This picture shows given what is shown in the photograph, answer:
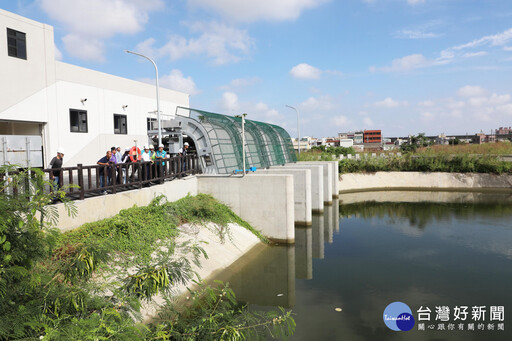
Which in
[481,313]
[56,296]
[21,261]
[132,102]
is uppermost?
[132,102]

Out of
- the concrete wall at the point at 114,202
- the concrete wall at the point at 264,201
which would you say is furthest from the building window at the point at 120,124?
the concrete wall at the point at 264,201

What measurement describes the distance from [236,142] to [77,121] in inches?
436

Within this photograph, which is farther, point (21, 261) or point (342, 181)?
point (342, 181)

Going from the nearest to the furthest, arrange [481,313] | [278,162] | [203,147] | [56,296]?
[56,296] < [481,313] < [203,147] < [278,162]

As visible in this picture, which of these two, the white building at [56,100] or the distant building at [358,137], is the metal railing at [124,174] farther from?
the distant building at [358,137]

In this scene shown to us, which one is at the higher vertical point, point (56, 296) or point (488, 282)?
point (56, 296)

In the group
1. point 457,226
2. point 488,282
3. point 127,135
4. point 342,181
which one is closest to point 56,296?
point 488,282

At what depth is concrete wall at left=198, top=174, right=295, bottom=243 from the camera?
1742 cm

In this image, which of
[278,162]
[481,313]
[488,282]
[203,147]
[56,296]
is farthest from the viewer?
[278,162]

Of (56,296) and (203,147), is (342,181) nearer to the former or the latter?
(203,147)

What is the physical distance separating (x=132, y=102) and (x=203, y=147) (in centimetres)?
1310

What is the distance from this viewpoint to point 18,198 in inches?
161

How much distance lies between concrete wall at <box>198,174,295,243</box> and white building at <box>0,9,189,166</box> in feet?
39.4

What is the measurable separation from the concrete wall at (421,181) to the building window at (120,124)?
22756 mm
